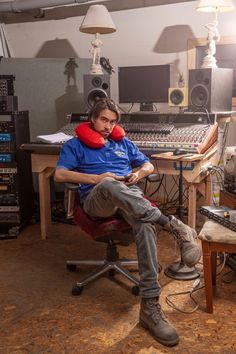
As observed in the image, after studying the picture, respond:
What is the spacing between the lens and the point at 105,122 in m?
2.49

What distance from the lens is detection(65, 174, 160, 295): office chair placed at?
7.43 feet

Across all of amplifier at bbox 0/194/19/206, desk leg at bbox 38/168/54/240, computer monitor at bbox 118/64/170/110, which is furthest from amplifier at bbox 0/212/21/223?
computer monitor at bbox 118/64/170/110

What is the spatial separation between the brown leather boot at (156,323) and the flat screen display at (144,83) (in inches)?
74.9

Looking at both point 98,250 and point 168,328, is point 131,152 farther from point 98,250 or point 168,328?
point 168,328

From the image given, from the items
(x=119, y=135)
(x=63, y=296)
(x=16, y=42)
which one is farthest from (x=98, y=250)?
(x=16, y=42)

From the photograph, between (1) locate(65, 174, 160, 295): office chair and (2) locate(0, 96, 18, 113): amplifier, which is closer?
(1) locate(65, 174, 160, 295): office chair

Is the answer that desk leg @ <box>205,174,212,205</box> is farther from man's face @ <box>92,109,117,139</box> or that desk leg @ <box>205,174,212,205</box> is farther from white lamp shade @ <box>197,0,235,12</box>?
white lamp shade @ <box>197,0,235,12</box>

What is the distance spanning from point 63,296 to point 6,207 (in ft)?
4.15

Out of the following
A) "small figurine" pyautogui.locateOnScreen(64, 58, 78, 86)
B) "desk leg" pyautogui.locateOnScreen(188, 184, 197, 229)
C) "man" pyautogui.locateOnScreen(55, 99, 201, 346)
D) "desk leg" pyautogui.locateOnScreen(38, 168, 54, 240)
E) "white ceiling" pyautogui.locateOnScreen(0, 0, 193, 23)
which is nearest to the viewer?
"man" pyautogui.locateOnScreen(55, 99, 201, 346)

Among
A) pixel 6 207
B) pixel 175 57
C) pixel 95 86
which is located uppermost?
pixel 175 57

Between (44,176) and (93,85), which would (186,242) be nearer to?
(44,176)

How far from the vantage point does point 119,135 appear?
102 inches

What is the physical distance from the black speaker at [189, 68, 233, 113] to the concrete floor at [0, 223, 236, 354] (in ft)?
3.76

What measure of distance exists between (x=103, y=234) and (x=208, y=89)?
1.52 meters
